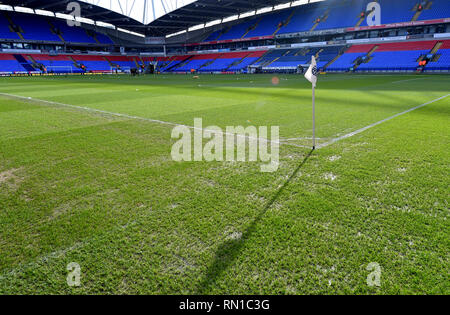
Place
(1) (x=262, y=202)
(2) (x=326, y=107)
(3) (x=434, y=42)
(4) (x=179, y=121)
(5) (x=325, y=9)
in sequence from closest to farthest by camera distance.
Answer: (1) (x=262, y=202) < (4) (x=179, y=121) < (2) (x=326, y=107) < (3) (x=434, y=42) < (5) (x=325, y=9)

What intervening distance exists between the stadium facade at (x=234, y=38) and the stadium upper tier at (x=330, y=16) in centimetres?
19

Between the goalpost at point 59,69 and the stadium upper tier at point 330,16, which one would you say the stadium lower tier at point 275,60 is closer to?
the goalpost at point 59,69

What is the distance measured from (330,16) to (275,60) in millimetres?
13887

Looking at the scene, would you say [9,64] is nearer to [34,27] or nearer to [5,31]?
[5,31]

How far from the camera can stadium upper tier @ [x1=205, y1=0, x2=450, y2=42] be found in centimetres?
4269

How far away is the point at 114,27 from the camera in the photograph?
249 ft

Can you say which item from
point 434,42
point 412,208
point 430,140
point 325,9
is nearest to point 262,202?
point 412,208

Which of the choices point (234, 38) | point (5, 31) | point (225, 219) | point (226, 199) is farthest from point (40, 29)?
point (225, 219)

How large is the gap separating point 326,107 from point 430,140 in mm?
5154

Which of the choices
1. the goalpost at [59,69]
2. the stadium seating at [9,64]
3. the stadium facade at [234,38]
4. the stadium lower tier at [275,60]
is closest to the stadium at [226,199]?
the stadium lower tier at [275,60]

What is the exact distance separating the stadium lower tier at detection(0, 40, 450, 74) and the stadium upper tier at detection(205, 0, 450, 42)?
4063 mm

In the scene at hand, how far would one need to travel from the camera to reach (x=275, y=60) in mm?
55688

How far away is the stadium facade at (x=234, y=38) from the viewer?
42.6 metres
